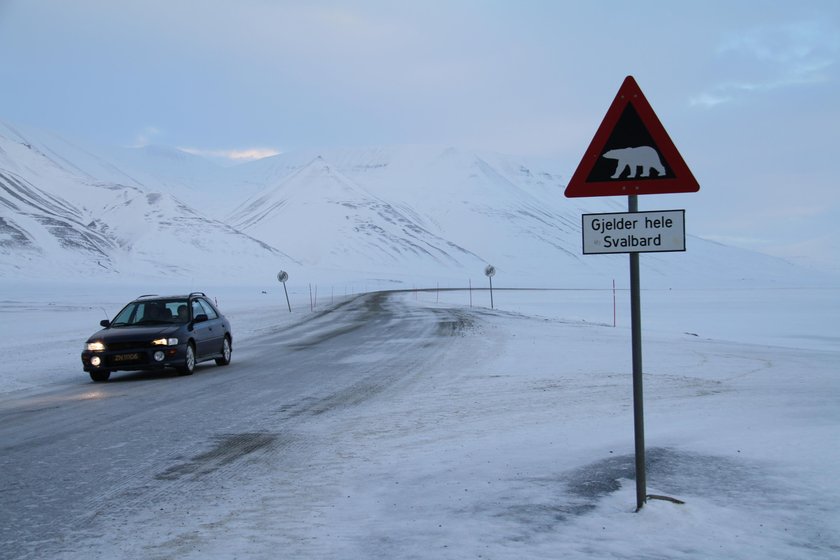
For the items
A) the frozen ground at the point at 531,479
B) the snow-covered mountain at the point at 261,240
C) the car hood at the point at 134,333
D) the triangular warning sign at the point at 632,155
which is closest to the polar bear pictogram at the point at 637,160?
the triangular warning sign at the point at 632,155

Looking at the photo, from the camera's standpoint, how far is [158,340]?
14945 millimetres

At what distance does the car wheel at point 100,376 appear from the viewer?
14.8 metres

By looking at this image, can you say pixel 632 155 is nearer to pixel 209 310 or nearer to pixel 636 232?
pixel 636 232

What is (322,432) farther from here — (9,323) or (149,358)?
(9,323)

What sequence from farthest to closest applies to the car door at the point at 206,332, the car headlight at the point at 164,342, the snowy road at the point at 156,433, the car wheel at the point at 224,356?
1. the car wheel at the point at 224,356
2. the car door at the point at 206,332
3. the car headlight at the point at 164,342
4. the snowy road at the point at 156,433

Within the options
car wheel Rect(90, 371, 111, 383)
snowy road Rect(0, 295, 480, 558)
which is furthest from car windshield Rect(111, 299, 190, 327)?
car wheel Rect(90, 371, 111, 383)

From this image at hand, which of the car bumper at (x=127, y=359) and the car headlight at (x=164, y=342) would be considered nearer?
the car bumper at (x=127, y=359)

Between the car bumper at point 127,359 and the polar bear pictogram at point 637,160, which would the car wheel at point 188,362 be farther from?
the polar bear pictogram at point 637,160

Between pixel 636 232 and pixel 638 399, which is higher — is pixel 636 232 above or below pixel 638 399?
above

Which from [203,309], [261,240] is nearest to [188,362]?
[203,309]

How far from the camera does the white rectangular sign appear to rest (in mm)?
5406

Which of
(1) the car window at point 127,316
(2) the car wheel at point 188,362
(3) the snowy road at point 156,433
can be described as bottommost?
(3) the snowy road at point 156,433

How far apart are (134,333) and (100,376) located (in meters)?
0.97

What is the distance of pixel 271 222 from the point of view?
585ft
